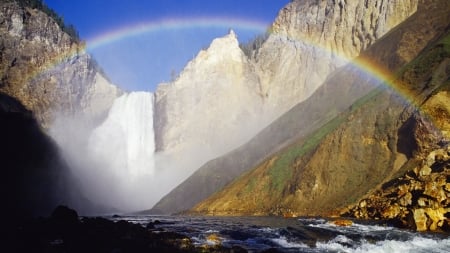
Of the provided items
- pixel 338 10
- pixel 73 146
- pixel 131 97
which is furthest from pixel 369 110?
pixel 131 97

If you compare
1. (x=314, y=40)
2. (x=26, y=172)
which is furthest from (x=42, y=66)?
(x=314, y=40)

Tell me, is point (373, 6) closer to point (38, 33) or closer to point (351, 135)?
point (351, 135)

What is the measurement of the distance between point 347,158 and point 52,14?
10255cm

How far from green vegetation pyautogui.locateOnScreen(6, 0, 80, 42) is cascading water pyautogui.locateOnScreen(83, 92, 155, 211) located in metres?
23.8

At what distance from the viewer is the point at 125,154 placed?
136 metres

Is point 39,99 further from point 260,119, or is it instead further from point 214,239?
point 214,239

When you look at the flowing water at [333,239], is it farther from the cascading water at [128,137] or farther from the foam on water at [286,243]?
the cascading water at [128,137]

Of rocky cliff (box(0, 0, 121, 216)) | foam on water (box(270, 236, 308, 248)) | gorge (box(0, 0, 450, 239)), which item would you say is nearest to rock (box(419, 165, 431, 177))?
gorge (box(0, 0, 450, 239))

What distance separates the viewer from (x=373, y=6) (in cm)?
10031

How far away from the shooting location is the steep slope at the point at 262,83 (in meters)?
95.2

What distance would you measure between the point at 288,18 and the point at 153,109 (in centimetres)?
5039

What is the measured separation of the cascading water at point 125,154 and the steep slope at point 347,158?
51.7 m

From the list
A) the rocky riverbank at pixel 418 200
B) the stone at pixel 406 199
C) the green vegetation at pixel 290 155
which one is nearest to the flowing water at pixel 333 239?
the rocky riverbank at pixel 418 200

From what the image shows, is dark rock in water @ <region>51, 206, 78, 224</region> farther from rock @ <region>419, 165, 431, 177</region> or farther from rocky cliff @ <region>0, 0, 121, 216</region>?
rock @ <region>419, 165, 431, 177</region>
